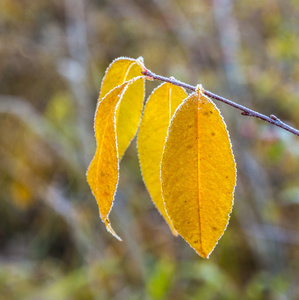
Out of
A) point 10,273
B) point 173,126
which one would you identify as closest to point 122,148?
point 173,126

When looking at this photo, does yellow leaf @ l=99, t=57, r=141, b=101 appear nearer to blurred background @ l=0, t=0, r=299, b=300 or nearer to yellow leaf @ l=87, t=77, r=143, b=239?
yellow leaf @ l=87, t=77, r=143, b=239

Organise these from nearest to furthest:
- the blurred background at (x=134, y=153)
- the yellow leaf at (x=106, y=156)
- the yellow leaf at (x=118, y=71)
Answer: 1. the yellow leaf at (x=106, y=156)
2. the yellow leaf at (x=118, y=71)
3. the blurred background at (x=134, y=153)

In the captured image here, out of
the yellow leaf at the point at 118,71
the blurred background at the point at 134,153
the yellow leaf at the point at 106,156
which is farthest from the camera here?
the blurred background at the point at 134,153

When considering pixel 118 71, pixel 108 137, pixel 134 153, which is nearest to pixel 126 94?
pixel 118 71

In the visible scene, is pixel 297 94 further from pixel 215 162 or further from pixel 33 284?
pixel 33 284

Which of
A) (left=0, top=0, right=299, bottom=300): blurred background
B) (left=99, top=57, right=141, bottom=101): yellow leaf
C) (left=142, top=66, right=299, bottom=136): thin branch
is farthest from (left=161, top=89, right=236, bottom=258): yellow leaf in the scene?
(left=0, top=0, right=299, bottom=300): blurred background

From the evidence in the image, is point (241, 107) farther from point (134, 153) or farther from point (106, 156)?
point (134, 153)

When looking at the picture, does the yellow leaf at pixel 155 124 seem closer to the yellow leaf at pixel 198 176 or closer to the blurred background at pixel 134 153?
the yellow leaf at pixel 198 176

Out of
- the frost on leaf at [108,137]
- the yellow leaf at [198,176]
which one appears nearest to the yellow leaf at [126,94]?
the frost on leaf at [108,137]
